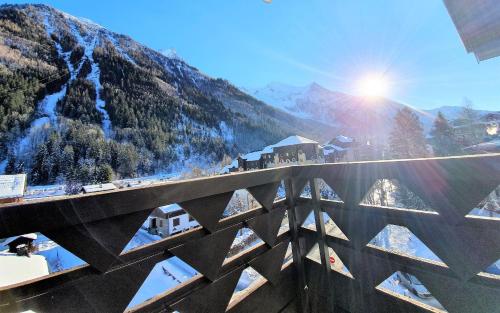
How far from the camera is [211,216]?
1.10 m

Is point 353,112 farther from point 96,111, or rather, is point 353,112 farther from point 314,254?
point 314,254

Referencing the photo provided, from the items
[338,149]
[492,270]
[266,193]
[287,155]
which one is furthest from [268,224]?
[338,149]

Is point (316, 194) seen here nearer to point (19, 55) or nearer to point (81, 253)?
point (81, 253)

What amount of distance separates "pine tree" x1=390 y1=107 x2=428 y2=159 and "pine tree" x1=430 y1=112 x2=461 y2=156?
0.99 m

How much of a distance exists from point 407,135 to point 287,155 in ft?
46.6

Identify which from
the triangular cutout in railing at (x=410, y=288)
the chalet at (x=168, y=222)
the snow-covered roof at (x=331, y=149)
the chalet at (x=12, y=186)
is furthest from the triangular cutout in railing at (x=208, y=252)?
the snow-covered roof at (x=331, y=149)

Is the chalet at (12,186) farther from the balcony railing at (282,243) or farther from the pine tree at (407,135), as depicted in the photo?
the pine tree at (407,135)

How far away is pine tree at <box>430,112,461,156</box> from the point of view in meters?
19.3

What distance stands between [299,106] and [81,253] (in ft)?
660

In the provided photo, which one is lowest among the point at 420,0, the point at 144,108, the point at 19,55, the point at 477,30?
the point at 477,30

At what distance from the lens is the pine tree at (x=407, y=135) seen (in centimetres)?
2005

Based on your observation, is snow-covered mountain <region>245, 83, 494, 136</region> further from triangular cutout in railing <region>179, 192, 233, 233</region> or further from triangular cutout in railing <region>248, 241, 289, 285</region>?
triangular cutout in railing <region>179, 192, 233, 233</region>

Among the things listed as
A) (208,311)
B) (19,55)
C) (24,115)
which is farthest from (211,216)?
(19,55)

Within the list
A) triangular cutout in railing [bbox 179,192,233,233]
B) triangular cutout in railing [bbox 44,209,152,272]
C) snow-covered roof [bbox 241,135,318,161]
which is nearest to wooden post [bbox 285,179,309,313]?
triangular cutout in railing [bbox 179,192,233,233]
